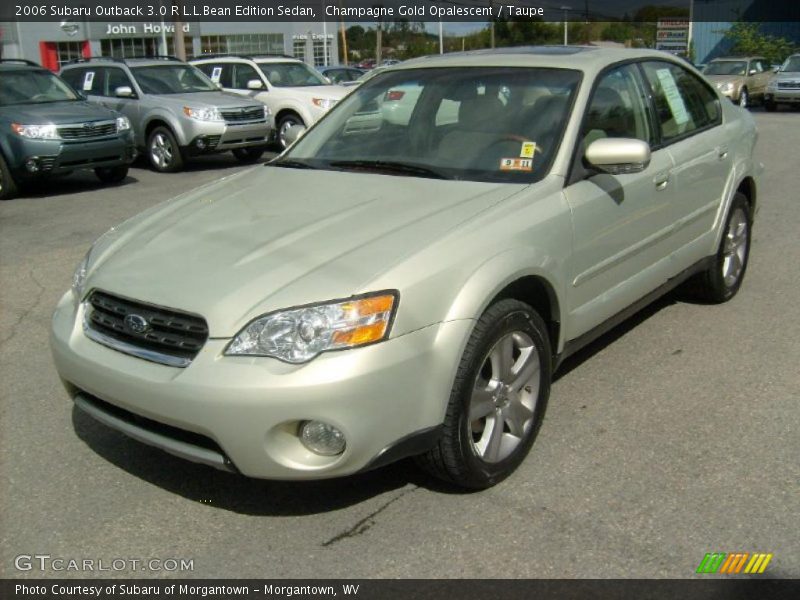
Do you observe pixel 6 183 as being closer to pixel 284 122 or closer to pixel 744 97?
pixel 284 122

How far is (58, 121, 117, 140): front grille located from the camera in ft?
35.7

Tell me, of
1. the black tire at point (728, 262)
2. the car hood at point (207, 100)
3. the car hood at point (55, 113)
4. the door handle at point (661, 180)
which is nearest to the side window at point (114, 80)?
the car hood at point (207, 100)

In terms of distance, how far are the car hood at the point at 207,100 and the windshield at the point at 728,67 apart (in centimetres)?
1809

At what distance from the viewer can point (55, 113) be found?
436 inches

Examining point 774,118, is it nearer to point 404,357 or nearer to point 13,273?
point 13,273

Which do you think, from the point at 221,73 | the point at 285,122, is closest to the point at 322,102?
the point at 285,122

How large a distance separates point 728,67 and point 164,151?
65.0 ft

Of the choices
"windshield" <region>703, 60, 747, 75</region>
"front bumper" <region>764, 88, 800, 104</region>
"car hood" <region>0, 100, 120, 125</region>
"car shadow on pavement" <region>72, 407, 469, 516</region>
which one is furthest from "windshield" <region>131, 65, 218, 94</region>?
"windshield" <region>703, 60, 747, 75</region>

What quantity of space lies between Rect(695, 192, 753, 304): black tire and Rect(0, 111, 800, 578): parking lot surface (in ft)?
2.26

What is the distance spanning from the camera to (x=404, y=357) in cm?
298

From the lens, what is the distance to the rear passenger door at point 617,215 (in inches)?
155

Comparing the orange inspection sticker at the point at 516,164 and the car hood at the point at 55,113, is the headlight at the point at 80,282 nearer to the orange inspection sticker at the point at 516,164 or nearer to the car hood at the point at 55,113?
the orange inspection sticker at the point at 516,164

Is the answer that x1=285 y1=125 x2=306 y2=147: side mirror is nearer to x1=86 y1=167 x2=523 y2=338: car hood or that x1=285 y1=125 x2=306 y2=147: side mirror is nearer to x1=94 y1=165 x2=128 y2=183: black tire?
x1=86 y1=167 x2=523 y2=338: car hood

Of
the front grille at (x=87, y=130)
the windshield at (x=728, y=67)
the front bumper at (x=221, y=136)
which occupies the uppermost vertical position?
the windshield at (x=728, y=67)
